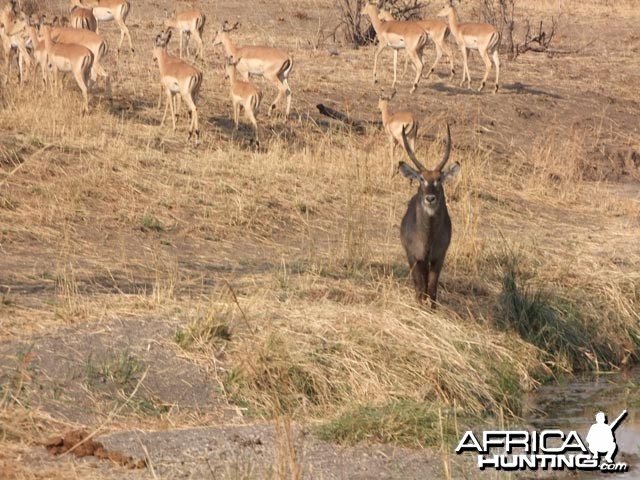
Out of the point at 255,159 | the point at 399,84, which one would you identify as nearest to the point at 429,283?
the point at 255,159

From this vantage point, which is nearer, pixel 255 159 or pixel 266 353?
pixel 266 353

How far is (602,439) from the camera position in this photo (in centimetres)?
761

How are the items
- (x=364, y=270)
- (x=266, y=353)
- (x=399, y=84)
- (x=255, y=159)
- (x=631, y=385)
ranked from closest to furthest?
(x=266, y=353)
(x=631, y=385)
(x=364, y=270)
(x=255, y=159)
(x=399, y=84)

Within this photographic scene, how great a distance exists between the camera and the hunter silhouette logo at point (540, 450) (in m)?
7.12

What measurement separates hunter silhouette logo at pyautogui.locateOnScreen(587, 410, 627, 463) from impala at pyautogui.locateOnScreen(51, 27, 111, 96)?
30.3 feet

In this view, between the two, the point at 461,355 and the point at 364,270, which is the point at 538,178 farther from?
the point at 461,355

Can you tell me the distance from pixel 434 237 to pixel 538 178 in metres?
5.88

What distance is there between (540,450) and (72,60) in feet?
30.0

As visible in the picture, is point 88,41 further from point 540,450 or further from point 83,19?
point 540,450

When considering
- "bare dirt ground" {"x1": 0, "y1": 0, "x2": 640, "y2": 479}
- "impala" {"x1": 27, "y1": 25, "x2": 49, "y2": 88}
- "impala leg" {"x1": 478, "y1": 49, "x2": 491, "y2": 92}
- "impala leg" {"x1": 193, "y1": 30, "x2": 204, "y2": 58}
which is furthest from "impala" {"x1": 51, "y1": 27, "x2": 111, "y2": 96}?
"impala leg" {"x1": 478, "y1": 49, "x2": 491, "y2": 92}

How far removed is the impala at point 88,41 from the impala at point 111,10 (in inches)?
96.7

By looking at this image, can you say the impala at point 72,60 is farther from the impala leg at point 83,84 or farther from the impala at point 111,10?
the impala at point 111,10

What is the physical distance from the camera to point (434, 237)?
927cm

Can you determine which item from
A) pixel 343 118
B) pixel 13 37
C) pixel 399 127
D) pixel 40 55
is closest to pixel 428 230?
pixel 399 127
